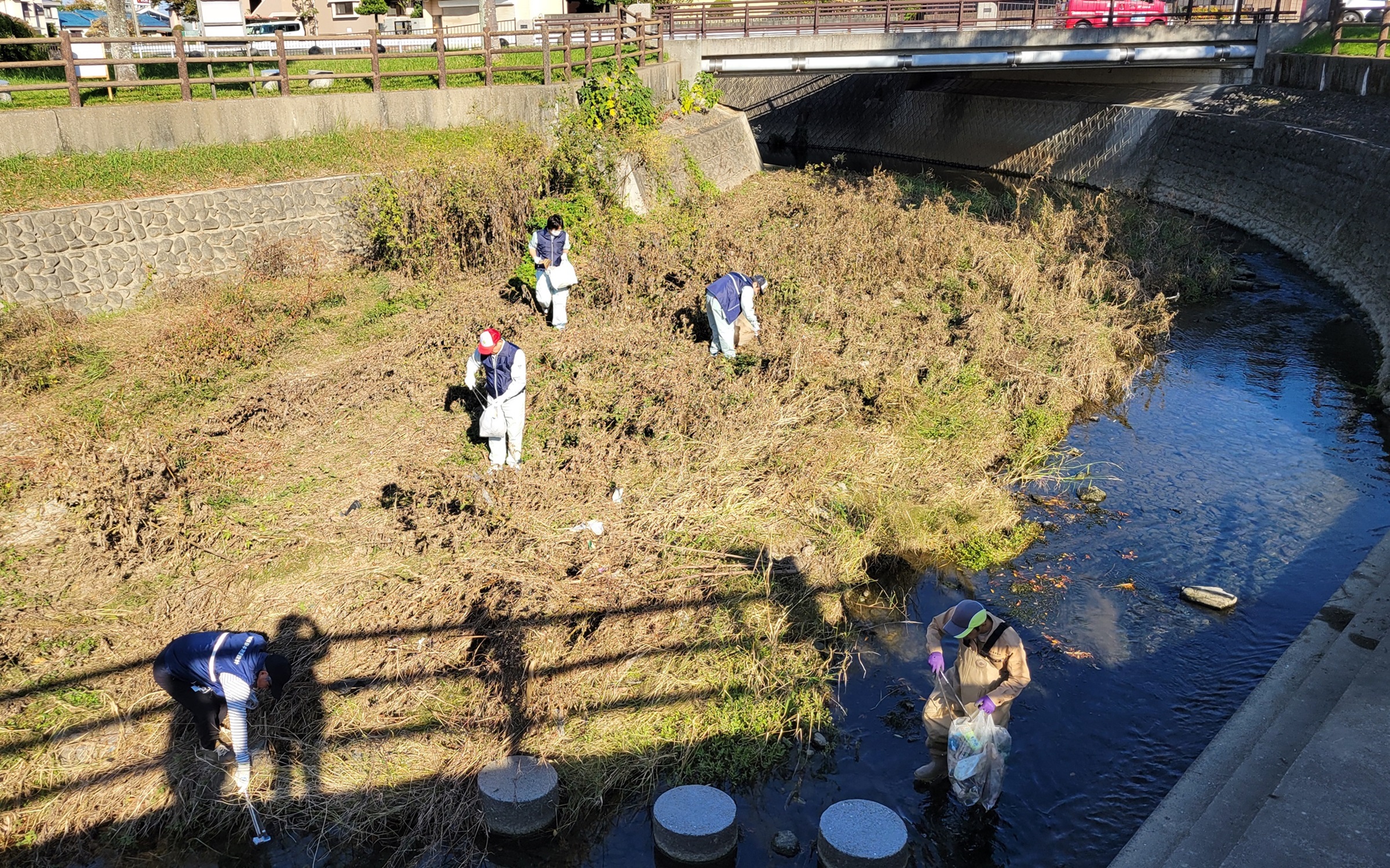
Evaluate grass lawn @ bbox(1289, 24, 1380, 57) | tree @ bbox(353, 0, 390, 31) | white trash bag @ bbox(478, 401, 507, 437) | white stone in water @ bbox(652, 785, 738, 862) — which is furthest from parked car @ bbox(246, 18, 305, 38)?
white stone in water @ bbox(652, 785, 738, 862)

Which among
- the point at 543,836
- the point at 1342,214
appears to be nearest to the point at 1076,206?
the point at 1342,214

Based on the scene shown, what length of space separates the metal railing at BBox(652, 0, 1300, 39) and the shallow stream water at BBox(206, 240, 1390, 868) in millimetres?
15900

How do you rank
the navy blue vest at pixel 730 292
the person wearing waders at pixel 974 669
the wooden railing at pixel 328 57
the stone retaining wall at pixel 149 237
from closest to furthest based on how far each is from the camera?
the person wearing waders at pixel 974 669, the navy blue vest at pixel 730 292, the stone retaining wall at pixel 149 237, the wooden railing at pixel 328 57

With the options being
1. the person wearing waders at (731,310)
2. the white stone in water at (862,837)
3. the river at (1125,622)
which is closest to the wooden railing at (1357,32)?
the river at (1125,622)

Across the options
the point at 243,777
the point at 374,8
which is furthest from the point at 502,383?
the point at 374,8

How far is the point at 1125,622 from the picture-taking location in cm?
846

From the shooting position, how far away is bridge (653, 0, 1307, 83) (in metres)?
25.3

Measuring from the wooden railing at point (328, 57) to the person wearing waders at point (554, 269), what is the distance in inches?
242

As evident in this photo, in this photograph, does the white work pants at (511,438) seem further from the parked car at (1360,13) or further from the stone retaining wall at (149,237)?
the parked car at (1360,13)

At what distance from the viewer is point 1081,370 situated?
513 inches

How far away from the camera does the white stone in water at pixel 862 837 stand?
575 centimetres

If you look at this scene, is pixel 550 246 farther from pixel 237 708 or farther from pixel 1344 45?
pixel 1344 45

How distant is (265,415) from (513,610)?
4504 millimetres

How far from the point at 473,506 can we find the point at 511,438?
3.40 feet
